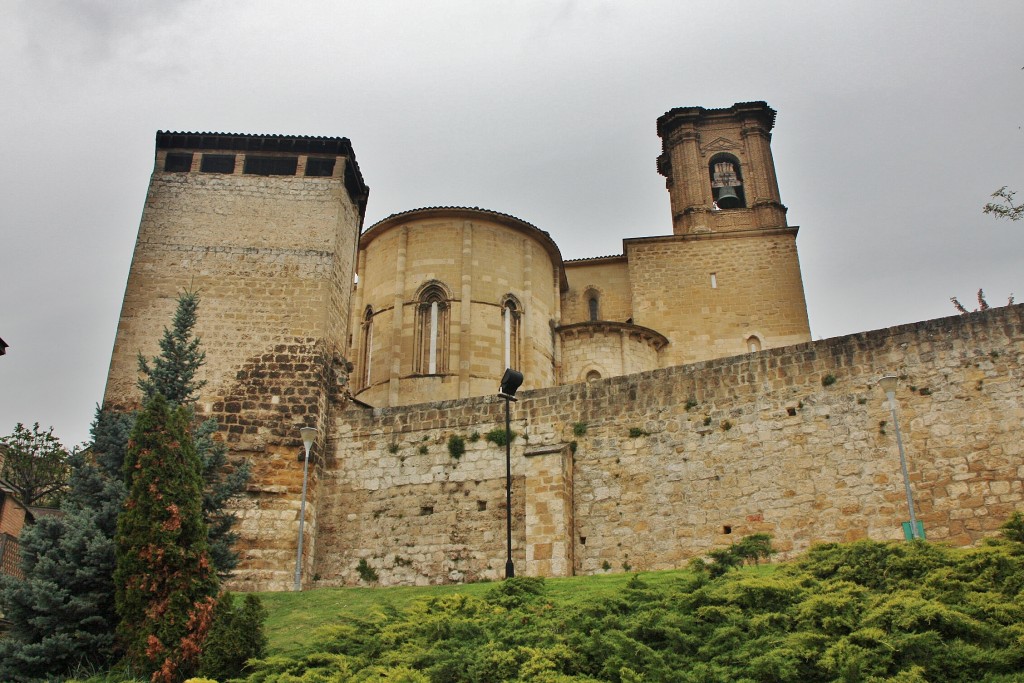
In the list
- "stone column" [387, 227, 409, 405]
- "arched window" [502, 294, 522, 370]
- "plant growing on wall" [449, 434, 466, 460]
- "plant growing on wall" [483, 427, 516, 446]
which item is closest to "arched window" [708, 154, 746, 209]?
"arched window" [502, 294, 522, 370]

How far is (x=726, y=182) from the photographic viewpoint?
3731cm

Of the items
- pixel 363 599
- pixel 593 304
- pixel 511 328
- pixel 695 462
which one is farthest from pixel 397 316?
pixel 363 599

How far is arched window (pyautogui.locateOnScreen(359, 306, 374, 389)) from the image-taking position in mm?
28125

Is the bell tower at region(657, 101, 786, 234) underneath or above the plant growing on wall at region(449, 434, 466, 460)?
above

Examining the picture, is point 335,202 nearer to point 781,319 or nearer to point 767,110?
point 781,319

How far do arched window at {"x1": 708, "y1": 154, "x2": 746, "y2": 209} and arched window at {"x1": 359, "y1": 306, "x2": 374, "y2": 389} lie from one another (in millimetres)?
15781

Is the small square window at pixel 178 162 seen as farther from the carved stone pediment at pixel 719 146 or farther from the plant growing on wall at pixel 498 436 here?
the carved stone pediment at pixel 719 146

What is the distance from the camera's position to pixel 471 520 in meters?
18.4

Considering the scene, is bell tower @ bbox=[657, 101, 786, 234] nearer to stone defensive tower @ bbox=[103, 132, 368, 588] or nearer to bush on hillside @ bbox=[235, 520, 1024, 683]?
stone defensive tower @ bbox=[103, 132, 368, 588]

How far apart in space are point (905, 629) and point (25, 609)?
37.8 ft

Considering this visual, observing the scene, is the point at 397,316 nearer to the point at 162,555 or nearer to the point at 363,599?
the point at 363,599

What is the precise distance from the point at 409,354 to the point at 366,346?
2134mm

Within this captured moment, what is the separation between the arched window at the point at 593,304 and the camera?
32.8 meters

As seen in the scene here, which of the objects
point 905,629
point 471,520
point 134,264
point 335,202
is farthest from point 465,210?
point 905,629
